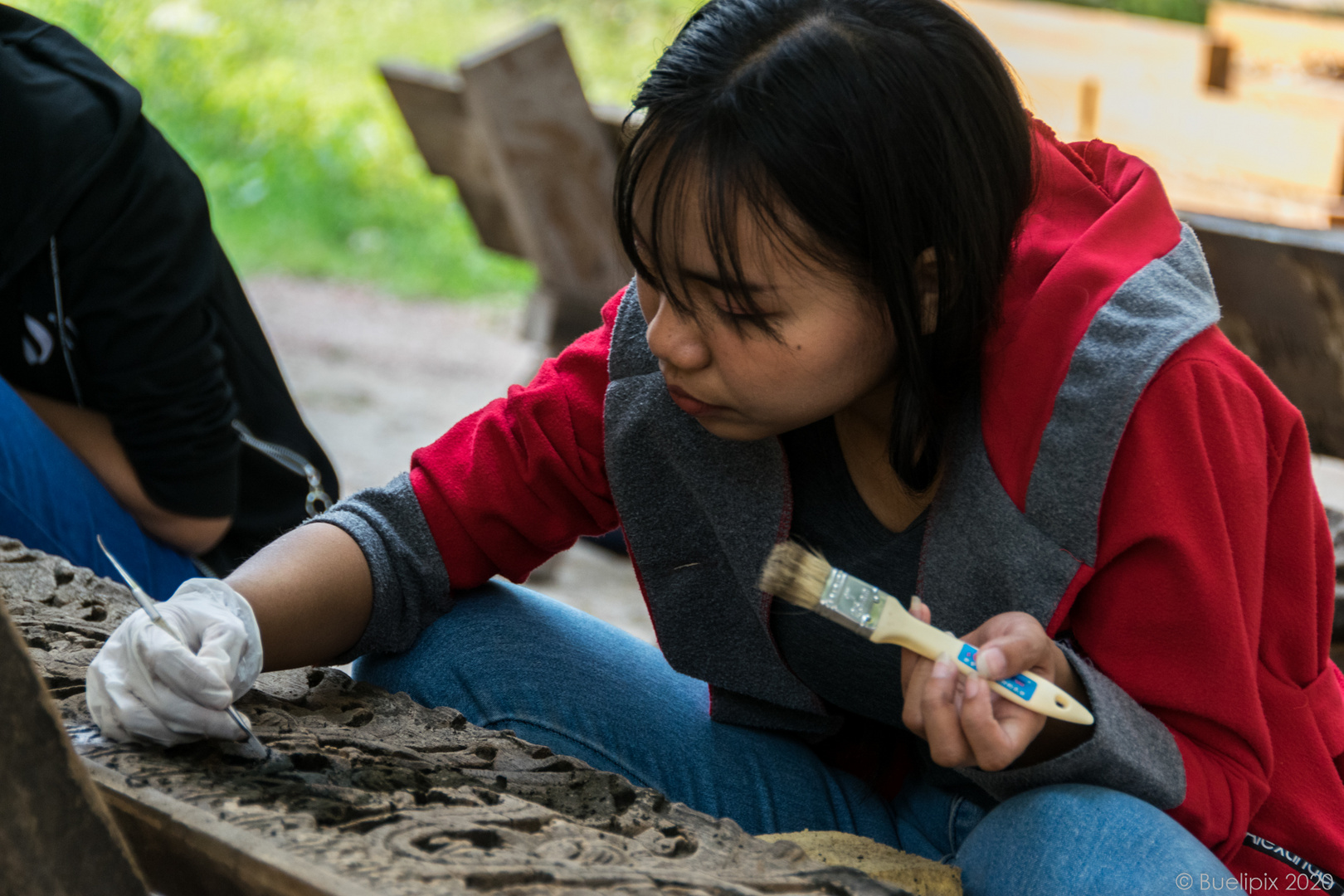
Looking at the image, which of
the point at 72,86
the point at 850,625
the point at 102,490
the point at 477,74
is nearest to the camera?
the point at 850,625

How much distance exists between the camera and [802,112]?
0.94m

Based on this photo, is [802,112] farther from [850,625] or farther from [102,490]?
[102,490]

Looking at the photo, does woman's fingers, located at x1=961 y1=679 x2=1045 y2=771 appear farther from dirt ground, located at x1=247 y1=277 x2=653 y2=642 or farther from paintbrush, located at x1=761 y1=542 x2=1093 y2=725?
dirt ground, located at x1=247 y1=277 x2=653 y2=642

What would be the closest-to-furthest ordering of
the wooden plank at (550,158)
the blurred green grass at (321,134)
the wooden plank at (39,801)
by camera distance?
the wooden plank at (39,801) < the wooden plank at (550,158) < the blurred green grass at (321,134)

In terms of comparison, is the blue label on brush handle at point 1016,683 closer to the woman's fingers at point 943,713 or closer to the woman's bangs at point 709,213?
the woman's fingers at point 943,713

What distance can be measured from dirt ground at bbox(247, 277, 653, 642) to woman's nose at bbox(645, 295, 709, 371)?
1.69m

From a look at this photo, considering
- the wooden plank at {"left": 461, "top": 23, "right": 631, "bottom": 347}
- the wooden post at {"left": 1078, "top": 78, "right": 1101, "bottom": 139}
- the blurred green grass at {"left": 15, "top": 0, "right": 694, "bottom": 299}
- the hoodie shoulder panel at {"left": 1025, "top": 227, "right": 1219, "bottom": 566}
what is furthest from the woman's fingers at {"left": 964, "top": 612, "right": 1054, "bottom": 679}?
the blurred green grass at {"left": 15, "top": 0, "right": 694, "bottom": 299}

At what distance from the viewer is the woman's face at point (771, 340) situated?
97 cm

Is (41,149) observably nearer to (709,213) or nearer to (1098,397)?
(709,213)

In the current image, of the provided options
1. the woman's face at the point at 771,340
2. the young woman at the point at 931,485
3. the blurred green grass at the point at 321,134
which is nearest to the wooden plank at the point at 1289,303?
the young woman at the point at 931,485

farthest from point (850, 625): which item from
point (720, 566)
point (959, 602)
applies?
point (720, 566)

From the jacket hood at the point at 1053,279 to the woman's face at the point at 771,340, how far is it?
4.0 inches

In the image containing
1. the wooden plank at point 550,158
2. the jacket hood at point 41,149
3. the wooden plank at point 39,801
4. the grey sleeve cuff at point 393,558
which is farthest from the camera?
the wooden plank at point 550,158

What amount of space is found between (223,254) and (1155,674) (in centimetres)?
126
